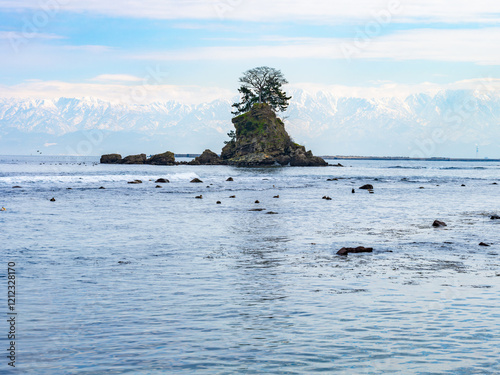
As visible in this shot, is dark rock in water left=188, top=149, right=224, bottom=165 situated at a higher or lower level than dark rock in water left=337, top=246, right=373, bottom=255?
higher

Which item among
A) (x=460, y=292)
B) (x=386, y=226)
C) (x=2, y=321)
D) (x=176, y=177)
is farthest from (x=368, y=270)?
(x=176, y=177)

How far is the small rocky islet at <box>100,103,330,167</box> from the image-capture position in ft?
514

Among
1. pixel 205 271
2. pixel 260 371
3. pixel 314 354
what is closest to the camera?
pixel 260 371

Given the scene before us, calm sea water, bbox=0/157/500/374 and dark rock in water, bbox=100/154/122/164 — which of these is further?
dark rock in water, bbox=100/154/122/164

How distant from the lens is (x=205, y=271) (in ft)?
53.9

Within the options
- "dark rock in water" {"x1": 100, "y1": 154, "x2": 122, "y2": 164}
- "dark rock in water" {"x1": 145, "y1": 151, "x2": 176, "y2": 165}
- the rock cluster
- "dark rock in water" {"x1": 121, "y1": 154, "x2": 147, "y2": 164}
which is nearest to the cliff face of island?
"dark rock in water" {"x1": 145, "y1": 151, "x2": 176, "y2": 165}

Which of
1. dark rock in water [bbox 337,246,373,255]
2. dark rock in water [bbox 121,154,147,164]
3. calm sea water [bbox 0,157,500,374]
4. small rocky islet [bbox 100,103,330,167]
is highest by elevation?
small rocky islet [bbox 100,103,330,167]

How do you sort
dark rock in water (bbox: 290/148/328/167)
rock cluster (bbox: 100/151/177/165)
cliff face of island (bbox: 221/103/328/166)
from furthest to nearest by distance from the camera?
rock cluster (bbox: 100/151/177/165) < dark rock in water (bbox: 290/148/328/167) < cliff face of island (bbox: 221/103/328/166)

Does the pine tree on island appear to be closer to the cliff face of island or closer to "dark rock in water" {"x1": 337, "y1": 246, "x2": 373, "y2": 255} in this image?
the cliff face of island

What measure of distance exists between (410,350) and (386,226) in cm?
2020

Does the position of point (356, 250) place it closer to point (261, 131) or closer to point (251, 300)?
point (251, 300)

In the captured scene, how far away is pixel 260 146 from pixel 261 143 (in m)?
0.94

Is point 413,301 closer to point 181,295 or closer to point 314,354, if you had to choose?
point 314,354

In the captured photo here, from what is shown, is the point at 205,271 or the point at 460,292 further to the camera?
the point at 205,271
